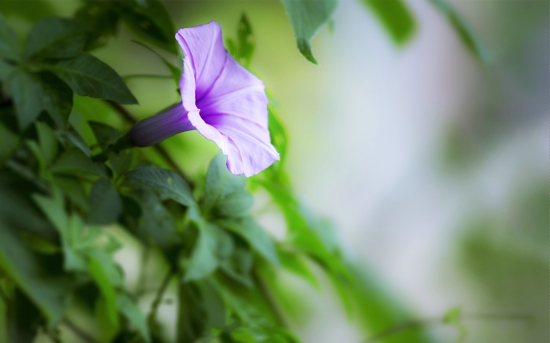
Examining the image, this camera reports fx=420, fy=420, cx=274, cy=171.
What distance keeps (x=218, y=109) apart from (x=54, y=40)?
0.17 m

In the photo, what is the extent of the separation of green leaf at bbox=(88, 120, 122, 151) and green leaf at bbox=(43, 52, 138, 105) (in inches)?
1.0

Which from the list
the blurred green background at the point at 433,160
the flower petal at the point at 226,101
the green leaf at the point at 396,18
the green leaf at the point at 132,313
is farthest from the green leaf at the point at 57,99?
the green leaf at the point at 396,18

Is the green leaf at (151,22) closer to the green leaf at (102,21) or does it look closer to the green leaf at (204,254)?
the green leaf at (102,21)

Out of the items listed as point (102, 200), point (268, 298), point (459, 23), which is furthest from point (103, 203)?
point (459, 23)

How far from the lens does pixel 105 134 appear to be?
1.06 feet

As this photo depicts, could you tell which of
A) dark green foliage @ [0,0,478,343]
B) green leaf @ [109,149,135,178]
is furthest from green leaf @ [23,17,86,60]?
green leaf @ [109,149,135,178]

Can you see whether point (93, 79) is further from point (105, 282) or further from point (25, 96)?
point (105, 282)

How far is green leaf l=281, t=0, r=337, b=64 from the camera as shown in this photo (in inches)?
11.3

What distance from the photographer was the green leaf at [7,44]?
354 mm

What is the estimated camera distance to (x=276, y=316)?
640 mm

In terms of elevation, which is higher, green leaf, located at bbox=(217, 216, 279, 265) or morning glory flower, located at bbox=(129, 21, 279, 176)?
morning glory flower, located at bbox=(129, 21, 279, 176)

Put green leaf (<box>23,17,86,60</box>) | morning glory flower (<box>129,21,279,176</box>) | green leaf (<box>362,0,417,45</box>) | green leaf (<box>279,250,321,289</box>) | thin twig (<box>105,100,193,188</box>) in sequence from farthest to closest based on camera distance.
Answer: green leaf (<box>362,0,417,45</box>) < green leaf (<box>279,250,321,289</box>) < thin twig (<box>105,100,193,188</box>) < green leaf (<box>23,17,86,60</box>) < morning glory flower (<box>129,21,279,176</box>)

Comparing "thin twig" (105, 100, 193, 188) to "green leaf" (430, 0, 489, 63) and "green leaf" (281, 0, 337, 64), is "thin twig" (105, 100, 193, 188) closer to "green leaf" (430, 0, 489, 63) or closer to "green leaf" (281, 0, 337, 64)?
"green leaf" (281, 0, 337, 64)

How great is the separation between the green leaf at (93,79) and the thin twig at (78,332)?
0.35 m
